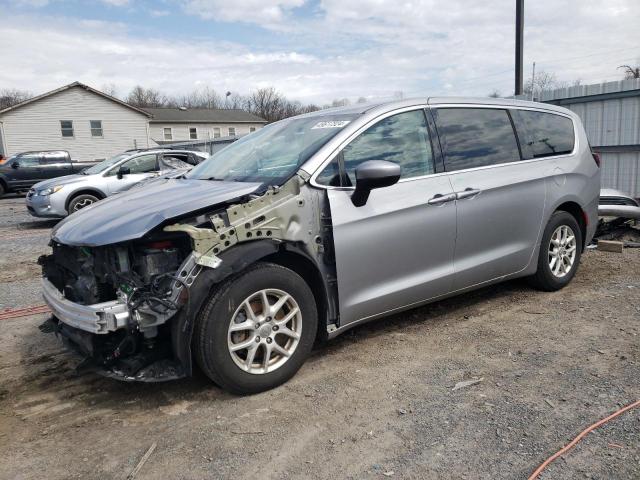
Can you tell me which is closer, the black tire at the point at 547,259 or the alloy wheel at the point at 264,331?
the alloy wheel at the point at 264,331

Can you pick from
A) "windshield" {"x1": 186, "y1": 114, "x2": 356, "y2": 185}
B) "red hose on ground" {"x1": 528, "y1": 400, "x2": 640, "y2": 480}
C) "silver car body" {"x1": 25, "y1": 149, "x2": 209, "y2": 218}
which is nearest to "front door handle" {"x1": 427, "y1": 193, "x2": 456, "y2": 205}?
"windshield" {"x1": 186, "y1": 114, "x2": 356, "y2": 185}

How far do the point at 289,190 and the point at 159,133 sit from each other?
48.5m

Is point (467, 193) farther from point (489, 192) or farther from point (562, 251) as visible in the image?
point (562, 251)

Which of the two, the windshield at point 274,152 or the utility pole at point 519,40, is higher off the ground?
the utility pole at point 519,40

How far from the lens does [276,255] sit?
3492mm

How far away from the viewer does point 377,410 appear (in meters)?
3.19

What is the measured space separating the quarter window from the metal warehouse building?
7.17 m

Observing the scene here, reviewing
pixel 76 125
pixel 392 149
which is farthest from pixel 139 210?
pixel 76 125

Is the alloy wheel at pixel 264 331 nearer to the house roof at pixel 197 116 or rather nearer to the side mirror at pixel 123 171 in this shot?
the side mirror at pixel 123 171

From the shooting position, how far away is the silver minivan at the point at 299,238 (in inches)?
123

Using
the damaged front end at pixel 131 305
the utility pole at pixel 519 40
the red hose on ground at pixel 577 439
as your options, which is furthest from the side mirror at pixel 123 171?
the red hose on ground at pixel 577 439

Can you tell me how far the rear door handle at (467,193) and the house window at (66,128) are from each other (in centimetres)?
3640

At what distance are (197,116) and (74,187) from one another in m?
41.4

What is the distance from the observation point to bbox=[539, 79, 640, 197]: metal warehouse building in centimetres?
952
